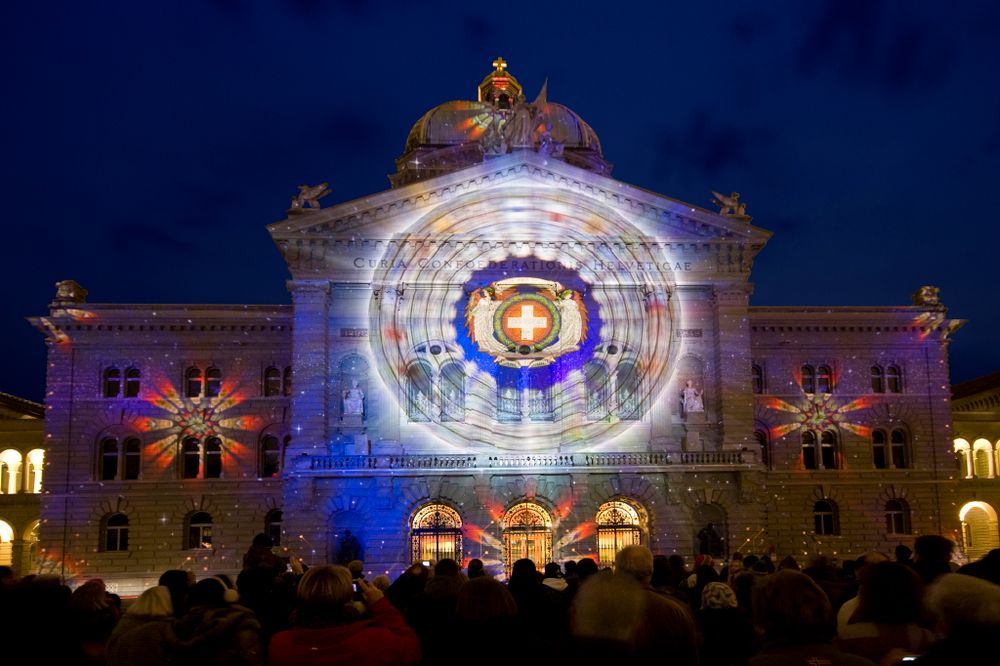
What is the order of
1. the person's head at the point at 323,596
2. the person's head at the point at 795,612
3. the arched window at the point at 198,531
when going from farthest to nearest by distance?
the arched window at the point at 198,531 → the person's head at the point at 323,596 → the person's head at the point at 795,612

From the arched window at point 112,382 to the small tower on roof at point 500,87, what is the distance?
3184 centimetres

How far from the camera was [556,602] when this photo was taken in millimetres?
12781

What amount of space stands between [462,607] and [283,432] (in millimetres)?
43524

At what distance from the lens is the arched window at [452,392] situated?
45031 mm

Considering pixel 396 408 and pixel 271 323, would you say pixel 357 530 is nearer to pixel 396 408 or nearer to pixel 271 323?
pixel 396 408

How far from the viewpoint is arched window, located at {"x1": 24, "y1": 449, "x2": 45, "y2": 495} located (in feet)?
177

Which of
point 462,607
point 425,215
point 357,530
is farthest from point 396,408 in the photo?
point 462,607

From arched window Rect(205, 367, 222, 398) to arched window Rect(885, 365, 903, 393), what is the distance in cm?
3400

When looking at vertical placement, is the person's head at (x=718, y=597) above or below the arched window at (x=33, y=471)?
below

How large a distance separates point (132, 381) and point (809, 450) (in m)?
34.2

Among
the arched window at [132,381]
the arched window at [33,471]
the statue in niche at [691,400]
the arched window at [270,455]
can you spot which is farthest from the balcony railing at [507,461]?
the arched window at [33,471]

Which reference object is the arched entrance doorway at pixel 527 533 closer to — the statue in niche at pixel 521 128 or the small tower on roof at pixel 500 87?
the statue in niche at pixel 521 128

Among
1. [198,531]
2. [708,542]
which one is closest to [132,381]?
[198,531]

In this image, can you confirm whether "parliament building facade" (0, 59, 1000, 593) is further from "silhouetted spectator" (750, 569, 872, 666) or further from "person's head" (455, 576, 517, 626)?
"silhouetted spectator" (750, 569, 872, 666)
